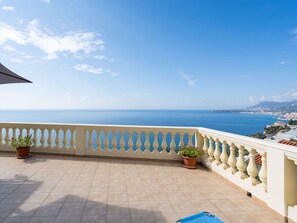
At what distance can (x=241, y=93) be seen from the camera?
115 feet

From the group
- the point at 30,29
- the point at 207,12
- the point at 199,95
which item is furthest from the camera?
the point at 199,95

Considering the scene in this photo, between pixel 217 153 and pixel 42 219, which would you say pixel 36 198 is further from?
pixel 217 153

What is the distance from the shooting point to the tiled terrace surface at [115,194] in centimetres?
245

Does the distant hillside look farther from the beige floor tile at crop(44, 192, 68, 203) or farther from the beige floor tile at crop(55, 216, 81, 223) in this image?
the beige floor tile at crop(55, 216, 81, 223)

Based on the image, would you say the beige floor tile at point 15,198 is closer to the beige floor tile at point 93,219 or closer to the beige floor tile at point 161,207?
the beige floor tile at point 93,219

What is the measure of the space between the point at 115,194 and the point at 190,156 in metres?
2.48

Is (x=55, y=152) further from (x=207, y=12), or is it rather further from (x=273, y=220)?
(x=207, y=12)

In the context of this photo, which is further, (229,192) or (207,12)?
(207,12)

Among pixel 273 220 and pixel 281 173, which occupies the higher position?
pixel 281 173

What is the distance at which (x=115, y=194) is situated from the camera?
Answer: 3100mm

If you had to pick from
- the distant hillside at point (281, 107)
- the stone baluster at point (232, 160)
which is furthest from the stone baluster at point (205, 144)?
the distant hillside at point (281, 107)

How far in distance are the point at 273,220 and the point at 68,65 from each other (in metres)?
13.2

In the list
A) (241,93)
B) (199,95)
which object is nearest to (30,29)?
(241,93)

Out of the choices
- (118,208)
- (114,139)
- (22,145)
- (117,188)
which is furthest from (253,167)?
(22,145)
